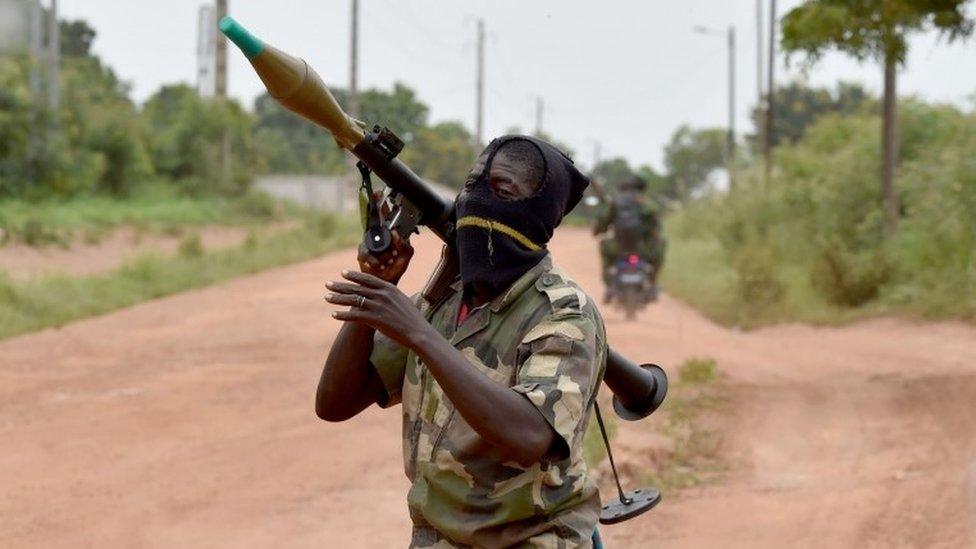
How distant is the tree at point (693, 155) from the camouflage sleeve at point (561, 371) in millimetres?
73314

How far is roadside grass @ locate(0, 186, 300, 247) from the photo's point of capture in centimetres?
2670

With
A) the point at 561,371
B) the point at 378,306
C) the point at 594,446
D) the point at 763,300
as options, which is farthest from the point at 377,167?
the point at 763,300

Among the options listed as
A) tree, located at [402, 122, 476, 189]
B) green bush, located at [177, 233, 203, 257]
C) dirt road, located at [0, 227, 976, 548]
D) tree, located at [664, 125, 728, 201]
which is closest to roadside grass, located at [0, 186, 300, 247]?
green bush, located at [177, 233, 203, 257]

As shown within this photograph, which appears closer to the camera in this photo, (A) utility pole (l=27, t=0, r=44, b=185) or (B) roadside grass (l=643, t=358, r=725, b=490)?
(B) roadside grass (l=643, t=358, r=725, b=490)

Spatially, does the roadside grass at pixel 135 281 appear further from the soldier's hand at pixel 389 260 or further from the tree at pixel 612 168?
the tree at pixel 612 168

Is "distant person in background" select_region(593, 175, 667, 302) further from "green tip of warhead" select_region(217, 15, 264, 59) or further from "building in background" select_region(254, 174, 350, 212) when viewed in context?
"building in background" select_region(254, 174, 350, 212)

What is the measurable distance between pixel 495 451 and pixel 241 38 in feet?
3.00

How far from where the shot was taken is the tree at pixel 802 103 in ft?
206

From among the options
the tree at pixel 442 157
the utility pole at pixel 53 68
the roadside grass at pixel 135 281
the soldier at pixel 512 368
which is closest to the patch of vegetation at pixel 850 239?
the roadside grass at pixel 135 281

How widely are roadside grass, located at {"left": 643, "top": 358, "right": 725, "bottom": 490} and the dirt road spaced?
5.9 inches

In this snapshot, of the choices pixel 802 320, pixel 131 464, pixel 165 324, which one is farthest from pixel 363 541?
pixel 802 320

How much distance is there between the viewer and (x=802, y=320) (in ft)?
55.6

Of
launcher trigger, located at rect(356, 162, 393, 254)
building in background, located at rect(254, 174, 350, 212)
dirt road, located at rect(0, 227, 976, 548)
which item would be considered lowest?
dirt road, located at rect(0, 227, 976, 548)

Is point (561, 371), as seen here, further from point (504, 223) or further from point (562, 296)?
point (504, 223)
